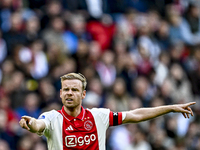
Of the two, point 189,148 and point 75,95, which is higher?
Answer: point 75,95

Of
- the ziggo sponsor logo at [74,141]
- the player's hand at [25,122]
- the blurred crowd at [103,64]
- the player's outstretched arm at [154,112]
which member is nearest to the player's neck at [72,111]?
the ziggo sponsor logo at [74,141]

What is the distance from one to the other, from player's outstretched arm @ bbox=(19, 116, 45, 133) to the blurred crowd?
4.63 metres

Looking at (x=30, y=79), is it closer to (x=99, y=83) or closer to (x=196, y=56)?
(x=99, y=83)

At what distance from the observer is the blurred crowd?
1129 centimetres

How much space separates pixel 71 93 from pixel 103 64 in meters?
6.66

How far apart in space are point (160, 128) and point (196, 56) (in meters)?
3.69

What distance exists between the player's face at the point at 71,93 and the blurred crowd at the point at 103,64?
4.50 meters

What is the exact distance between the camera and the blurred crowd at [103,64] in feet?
37.0

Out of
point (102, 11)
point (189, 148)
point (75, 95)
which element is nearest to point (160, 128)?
point (189, 148)

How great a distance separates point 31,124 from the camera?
221 inches

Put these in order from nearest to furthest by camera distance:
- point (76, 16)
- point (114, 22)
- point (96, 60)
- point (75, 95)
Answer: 1. point (75, 95)
2. point (96, 60)
3. point (76, 16)
4. point (114, 22)

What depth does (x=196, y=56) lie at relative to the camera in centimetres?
1516

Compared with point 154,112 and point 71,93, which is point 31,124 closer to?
point 71,93

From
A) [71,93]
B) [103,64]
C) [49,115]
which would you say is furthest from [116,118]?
[103,64]
